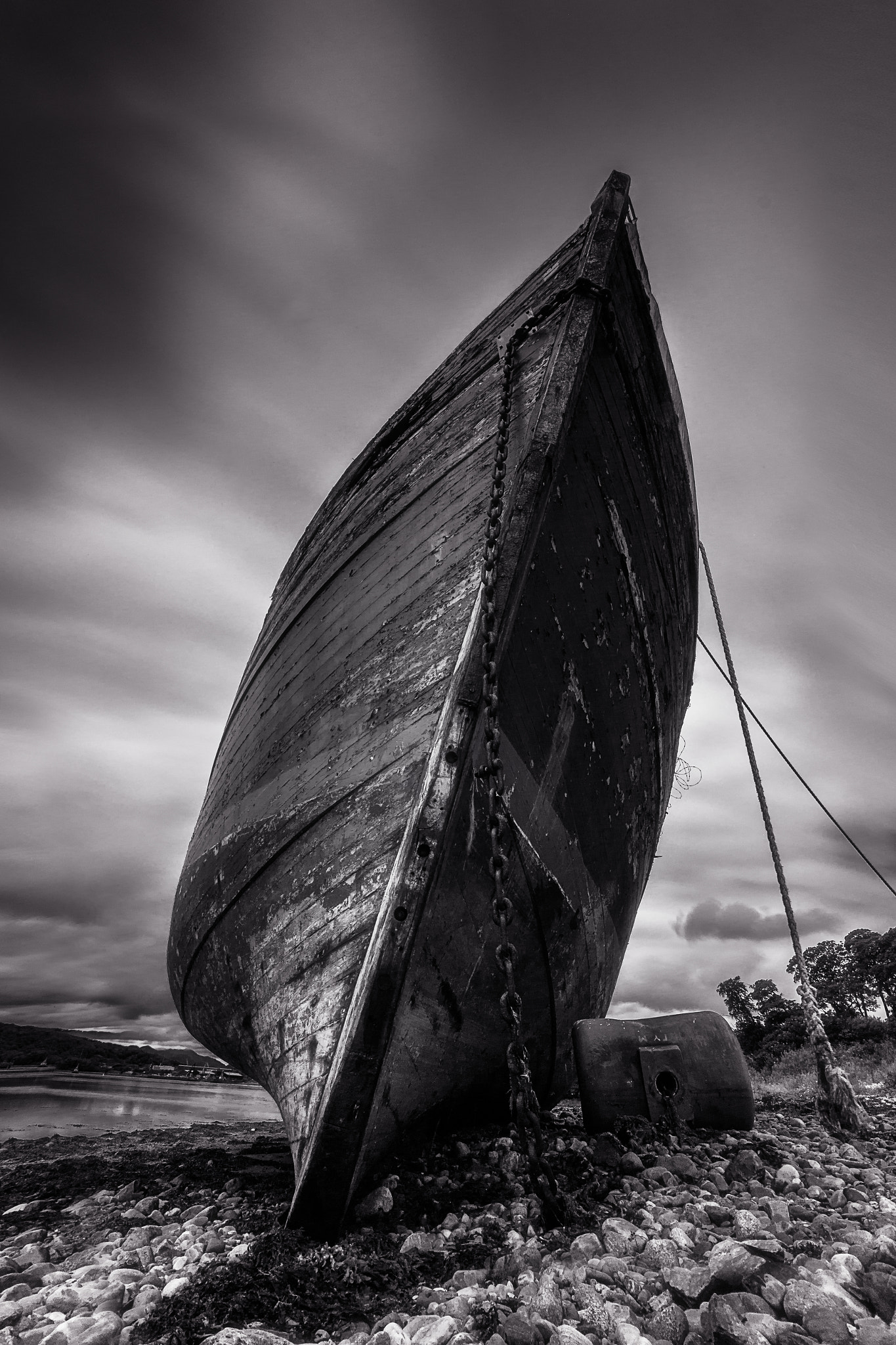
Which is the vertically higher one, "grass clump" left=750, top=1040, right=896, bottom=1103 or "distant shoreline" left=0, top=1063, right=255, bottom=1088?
"grass clump" left=750, top=1040, right=896, bottom=1103

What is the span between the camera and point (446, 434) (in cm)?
354

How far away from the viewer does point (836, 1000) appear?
94.3 ft

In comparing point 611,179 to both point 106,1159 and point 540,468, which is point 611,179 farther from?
point 106,1159

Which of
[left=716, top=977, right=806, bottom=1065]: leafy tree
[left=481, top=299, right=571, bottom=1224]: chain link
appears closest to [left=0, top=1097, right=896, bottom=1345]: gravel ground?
[left=481, top=299, right=571, bottom=1224]: chain link

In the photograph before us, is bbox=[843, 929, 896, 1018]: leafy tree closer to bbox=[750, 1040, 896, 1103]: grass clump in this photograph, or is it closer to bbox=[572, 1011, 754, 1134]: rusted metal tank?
bbox=[750, 1040, 896, 1103]: grass clump

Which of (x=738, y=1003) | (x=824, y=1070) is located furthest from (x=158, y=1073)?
(x=824, y=1070)

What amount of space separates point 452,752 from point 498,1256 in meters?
1.42

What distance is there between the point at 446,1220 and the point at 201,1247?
0.73m

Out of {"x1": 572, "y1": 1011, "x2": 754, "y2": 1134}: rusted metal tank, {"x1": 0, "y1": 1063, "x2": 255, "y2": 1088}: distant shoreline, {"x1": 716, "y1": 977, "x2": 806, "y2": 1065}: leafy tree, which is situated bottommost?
{"x1": 0, "y1": 1063, "x2": 255, "y2": 1088}: distant shoreline

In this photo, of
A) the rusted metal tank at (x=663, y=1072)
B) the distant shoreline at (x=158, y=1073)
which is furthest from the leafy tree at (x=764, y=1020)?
the distant shoreline at (x=158, y=1073)

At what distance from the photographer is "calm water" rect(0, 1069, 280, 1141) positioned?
9.94 meters

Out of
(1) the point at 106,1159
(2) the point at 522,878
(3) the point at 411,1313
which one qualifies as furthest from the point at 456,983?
(1) the point at 106,1159

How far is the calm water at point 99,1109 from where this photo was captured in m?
9.94

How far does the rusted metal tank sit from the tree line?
2233 cm
